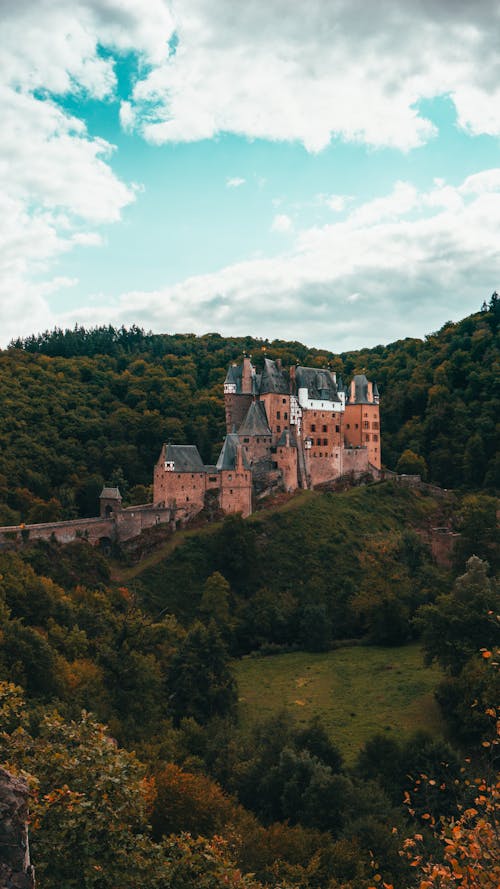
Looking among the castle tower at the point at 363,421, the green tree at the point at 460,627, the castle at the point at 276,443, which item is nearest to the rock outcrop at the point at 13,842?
the green tree at the point at 460,627

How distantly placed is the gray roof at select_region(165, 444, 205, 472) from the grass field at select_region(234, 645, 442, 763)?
17.0 metres

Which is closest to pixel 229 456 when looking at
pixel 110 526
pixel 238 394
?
pixel 238 394

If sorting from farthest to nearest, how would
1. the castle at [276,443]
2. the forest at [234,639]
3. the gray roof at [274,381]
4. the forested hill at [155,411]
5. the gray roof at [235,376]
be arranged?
the forested hill at [155,411] < the gray roof at [235,376] < the gray roof at [274,381] < the castle at [276,443] < the forest at [234,639]

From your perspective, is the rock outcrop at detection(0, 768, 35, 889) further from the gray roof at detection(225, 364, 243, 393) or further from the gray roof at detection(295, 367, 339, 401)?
the gray roof at detection(295, 367, 339, 401)

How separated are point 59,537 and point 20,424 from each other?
31.7 metres

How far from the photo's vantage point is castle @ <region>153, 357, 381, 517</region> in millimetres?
65062

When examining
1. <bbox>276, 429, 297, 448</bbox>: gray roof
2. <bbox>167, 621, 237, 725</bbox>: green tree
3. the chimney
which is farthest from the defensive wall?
the chimney

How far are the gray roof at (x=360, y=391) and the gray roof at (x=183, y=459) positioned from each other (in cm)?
2017

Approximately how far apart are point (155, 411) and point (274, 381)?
93.1ft

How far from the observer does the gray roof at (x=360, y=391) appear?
77562mm

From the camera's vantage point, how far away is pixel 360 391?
78125mm

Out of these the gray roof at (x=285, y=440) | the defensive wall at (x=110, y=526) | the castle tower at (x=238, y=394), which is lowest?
the defensive wall at (x=110, y=526)

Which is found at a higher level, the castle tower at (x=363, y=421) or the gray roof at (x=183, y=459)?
the castle tower at (x=363, y=421)

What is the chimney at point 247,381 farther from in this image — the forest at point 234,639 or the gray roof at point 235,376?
the forest at point 234,639
